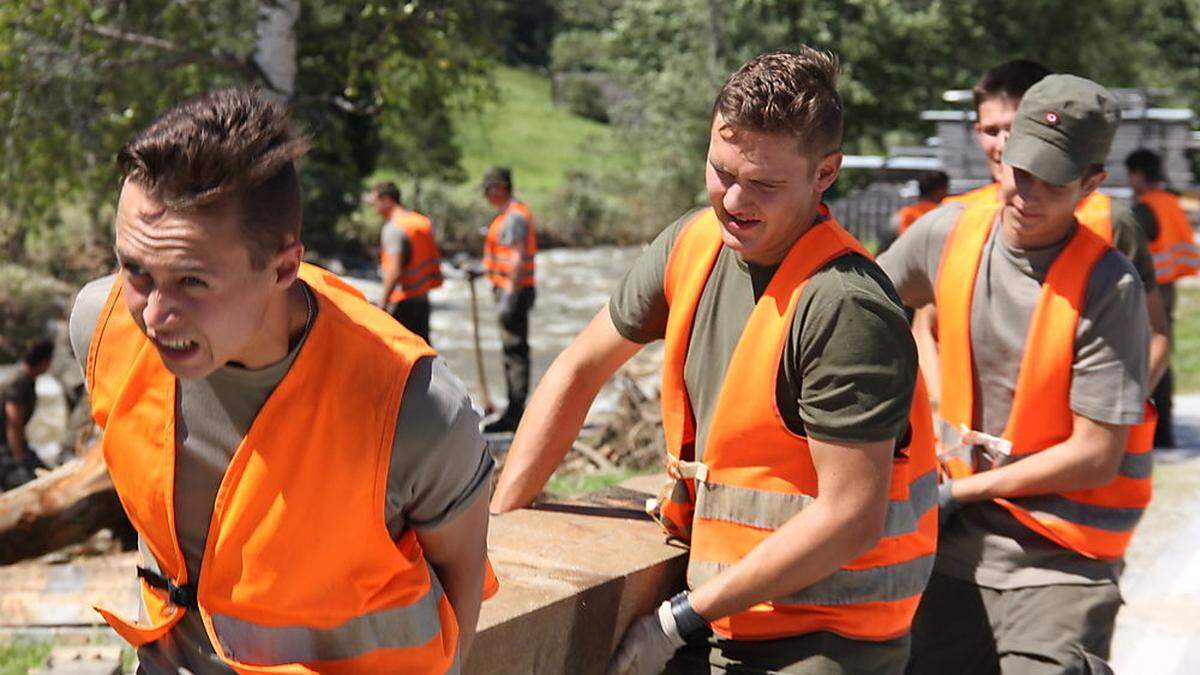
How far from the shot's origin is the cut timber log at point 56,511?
6809mm

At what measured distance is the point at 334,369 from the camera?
217cm

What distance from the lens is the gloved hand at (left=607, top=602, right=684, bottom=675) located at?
3.01 m

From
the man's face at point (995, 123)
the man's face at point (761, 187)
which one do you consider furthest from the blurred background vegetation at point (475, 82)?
the man's face at point (995, 123)

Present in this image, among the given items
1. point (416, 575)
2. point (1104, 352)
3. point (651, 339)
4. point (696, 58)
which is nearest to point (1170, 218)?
point (1104, 352)

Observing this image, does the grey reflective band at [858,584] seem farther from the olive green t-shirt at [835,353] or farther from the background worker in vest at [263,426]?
the background worker in vest at [263,426]

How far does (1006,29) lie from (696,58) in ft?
24.0

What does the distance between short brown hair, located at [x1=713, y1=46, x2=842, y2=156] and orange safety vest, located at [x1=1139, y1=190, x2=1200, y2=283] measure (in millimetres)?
7391

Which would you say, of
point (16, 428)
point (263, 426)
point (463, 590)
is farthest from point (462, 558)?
point (16, 428)

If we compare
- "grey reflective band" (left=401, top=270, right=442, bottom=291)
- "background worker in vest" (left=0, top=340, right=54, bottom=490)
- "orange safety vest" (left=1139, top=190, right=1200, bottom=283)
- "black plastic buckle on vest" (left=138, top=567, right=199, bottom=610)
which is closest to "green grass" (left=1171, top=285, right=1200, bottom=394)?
"orange safety vest" (left=1139, top=190, right=1200, bottom=283)

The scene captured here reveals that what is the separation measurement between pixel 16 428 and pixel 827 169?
948 cm

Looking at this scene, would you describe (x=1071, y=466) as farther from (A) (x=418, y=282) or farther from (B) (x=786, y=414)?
(A) (x=418, y=282)

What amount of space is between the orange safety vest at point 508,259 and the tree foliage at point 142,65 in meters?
1.39

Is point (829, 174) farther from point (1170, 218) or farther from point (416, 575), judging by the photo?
point (1170, 218)

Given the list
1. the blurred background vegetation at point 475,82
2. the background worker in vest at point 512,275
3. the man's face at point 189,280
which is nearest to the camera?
the man's face at point 189,280
